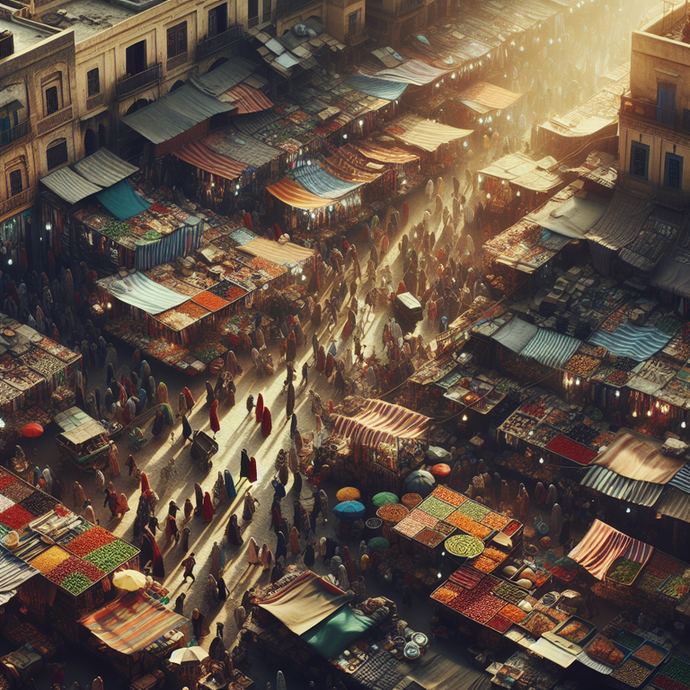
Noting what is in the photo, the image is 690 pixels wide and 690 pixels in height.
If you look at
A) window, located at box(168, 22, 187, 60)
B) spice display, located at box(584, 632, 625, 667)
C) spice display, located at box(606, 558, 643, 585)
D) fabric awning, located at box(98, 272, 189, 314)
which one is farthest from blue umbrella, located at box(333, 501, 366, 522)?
window, located at box(168, 22, 187, 60)

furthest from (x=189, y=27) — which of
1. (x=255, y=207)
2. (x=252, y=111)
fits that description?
(x=255, y=207)

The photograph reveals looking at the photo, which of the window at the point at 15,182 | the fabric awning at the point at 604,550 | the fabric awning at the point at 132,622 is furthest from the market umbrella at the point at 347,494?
the window at the point at 15,182

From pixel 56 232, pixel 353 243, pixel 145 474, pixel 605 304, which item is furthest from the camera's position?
pixel 353 243

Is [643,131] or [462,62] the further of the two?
[462,62]

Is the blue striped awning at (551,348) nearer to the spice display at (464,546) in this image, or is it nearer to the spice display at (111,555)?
the spice display at (464,546)

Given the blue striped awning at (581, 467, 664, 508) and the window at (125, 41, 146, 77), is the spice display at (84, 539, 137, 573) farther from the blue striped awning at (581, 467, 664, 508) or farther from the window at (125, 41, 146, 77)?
the window at (125, 41, 146, 77)

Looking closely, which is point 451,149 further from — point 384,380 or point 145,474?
point 145,474
